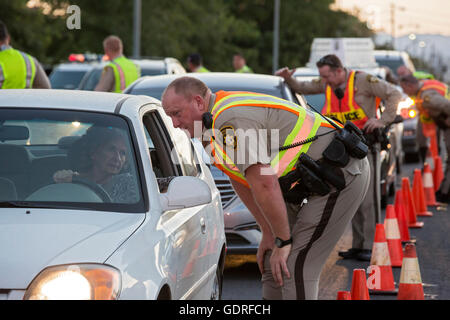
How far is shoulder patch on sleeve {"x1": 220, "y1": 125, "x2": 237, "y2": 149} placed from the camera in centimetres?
478

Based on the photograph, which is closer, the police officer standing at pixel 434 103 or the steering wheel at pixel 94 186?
the steering wheel at pixel 94 186

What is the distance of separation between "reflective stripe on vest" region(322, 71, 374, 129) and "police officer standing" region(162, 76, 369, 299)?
4279 millimetres

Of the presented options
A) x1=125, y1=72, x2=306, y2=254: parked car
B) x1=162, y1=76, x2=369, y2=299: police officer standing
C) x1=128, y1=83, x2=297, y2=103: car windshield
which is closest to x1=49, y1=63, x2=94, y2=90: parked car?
x1=125, y1=72, x2=306, y2=254: parked car

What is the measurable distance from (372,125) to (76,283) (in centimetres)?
593

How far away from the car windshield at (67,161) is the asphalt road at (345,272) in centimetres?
273

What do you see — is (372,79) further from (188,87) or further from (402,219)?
(188,87)

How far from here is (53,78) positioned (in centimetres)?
2348

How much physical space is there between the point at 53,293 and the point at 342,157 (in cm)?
178

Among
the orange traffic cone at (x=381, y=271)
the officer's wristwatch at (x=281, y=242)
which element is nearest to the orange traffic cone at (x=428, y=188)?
the orange traffic cone at (x=381, y=271)

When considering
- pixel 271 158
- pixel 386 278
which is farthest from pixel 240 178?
pixel 386 278

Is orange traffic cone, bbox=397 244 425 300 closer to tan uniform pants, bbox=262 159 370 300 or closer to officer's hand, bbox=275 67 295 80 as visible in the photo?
tan uniform pants, bbox=262 159 370 300

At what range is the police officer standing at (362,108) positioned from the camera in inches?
380

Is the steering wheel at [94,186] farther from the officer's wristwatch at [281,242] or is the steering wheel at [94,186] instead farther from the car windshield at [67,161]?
the officer's wristwatch at [281,242]
